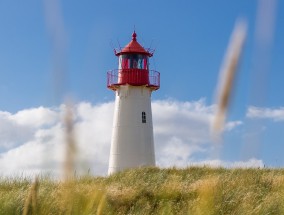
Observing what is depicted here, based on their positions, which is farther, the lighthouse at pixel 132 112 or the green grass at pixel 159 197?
the lighthouse at pixel 132 112

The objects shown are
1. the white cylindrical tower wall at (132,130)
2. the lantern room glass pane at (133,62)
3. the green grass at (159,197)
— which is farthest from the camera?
the lantern room glass pane at (133,62)

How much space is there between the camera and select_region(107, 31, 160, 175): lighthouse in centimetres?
2088

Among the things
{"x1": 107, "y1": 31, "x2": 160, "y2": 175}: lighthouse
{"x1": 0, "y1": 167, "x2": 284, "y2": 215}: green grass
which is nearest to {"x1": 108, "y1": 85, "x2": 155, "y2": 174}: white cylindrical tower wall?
{"x1": 107, "y1": 31, "x2": 160, "y2": 175}: lighthouse

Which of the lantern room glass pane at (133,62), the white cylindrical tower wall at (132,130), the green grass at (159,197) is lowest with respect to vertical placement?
the green grass at (159,197)

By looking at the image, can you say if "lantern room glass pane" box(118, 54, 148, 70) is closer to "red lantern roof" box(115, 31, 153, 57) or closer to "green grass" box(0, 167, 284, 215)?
"red lantern roof" box(115, 31, 153, 57)

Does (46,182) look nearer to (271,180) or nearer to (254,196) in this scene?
(254,196)

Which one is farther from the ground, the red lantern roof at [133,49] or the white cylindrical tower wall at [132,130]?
the red lantern roof at [133,49]

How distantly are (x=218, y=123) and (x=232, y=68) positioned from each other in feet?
0.48

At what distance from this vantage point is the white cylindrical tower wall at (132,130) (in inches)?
820

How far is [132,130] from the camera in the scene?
21094 millimetres

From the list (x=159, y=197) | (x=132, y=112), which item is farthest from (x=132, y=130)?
(x=159, y=197)

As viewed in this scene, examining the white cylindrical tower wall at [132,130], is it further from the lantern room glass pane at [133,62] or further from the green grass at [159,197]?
the green grass at [159,197]

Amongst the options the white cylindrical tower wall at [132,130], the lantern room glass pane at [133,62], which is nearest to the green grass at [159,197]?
the white cylindrical tower wall at [132,130]

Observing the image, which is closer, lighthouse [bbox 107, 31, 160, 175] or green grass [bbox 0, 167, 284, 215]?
green grass [bbox 0, 167, 284, 215]
